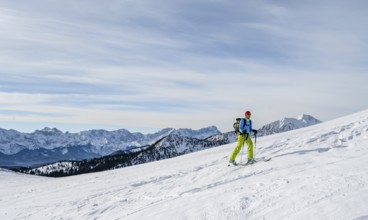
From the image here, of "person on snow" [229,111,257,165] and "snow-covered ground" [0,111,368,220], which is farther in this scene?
"person on snow" [229,111,257,165]

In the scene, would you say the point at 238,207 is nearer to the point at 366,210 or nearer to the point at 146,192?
the point at 366,210

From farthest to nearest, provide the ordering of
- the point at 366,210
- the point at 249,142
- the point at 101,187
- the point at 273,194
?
the point at 101,187 → the point at 249,142 → the point at 273,194 → the point at 366,210

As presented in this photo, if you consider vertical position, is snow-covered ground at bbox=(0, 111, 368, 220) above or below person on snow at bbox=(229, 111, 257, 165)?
below

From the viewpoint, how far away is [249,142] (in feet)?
64.7

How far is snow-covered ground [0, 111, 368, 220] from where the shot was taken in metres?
10.9

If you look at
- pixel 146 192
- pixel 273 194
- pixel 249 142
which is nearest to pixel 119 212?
pixel 146 192

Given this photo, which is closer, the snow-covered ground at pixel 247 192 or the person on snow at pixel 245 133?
the snow-covered ground at pixel 247 192

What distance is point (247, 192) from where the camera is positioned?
13.0 meters

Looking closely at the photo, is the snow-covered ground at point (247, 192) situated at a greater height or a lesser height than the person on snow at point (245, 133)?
lesser

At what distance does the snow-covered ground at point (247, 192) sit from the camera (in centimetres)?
1086

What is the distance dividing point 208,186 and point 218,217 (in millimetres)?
4461

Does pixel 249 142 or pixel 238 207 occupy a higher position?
pixel 249 142

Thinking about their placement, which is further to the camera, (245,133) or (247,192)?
(245,133)

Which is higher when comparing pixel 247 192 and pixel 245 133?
pixel 245 133
